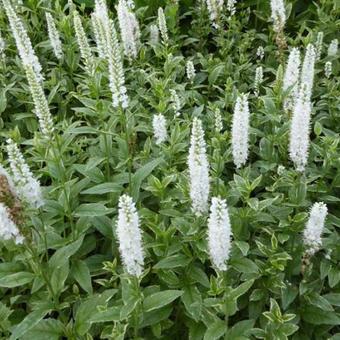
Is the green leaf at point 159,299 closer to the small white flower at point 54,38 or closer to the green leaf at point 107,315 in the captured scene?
the green leaf at point 107,315

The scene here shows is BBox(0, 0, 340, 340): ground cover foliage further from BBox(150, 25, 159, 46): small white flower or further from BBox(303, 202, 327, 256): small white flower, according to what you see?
BBox(150, 25, 159, 46): small white flower

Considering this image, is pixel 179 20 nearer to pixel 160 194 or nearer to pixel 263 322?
pixel 160 194

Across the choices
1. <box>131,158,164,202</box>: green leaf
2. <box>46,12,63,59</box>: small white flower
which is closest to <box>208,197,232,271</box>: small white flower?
<box>131,158,164,202</box>: green leaf

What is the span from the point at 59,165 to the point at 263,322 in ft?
6.46

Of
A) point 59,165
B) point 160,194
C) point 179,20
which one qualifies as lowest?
point 160,194

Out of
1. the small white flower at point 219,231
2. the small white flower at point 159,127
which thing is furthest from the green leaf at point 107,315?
the small white flower at point 159,127

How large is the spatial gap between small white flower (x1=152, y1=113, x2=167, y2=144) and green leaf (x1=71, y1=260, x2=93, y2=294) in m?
1.27

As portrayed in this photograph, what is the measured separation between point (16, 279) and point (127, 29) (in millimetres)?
3012

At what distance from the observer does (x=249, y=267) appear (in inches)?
150

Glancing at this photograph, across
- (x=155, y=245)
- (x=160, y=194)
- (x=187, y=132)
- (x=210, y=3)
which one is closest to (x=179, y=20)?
(x=210, y=3)

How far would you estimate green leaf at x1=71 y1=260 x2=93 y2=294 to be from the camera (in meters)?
3.97

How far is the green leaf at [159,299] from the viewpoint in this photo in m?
3.52

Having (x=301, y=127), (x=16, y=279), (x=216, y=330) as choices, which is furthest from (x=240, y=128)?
(x=16, y=279)

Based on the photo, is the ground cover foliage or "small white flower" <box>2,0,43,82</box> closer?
the ground cover foliage
